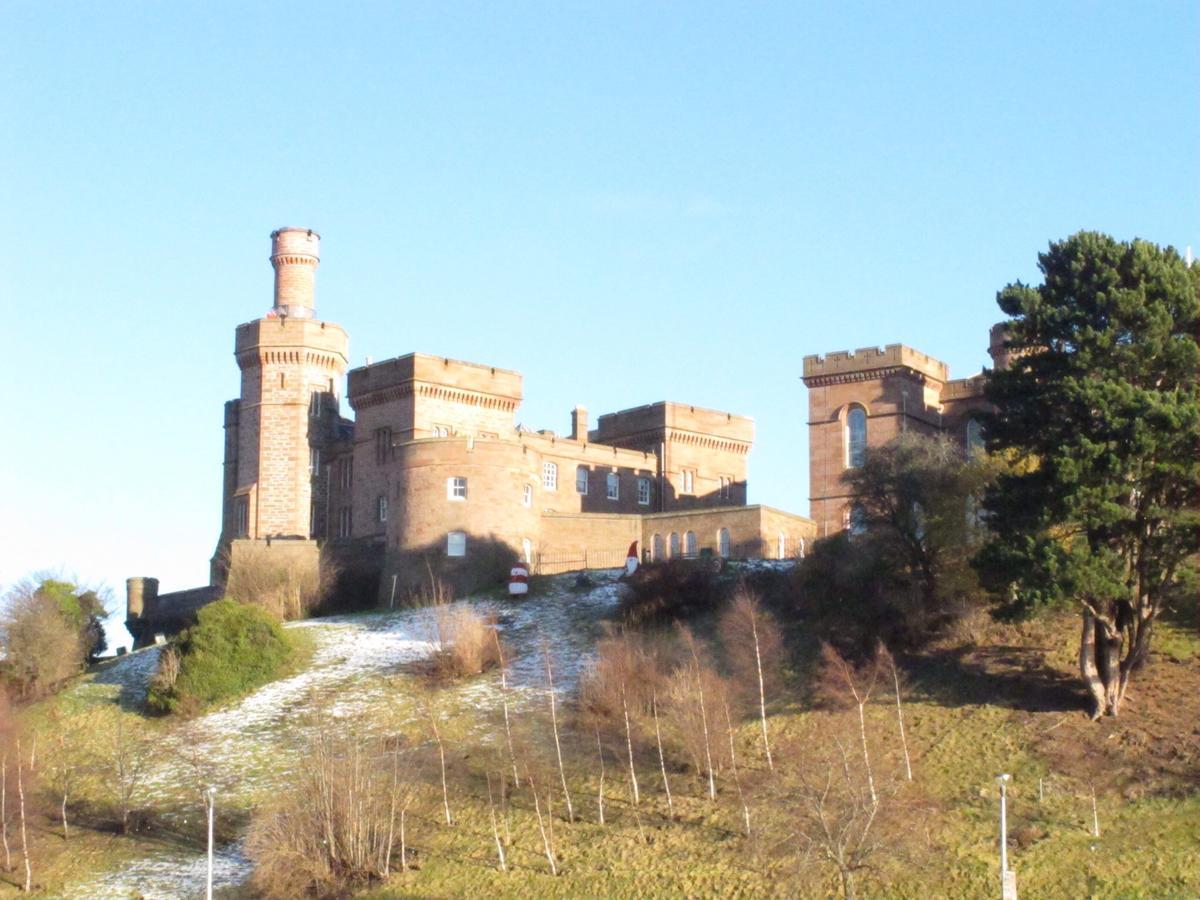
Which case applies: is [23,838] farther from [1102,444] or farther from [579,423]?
[579,423]

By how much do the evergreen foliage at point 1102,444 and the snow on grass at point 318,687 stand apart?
14.5 m

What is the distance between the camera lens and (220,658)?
5478 centimetres

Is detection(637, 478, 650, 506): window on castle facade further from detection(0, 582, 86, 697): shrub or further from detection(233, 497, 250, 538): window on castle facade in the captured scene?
detection(0, 582, 86, 697): shrub

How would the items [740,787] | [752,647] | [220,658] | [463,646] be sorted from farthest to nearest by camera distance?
[220,658] → [463,646] → [752,647] → [740,787]

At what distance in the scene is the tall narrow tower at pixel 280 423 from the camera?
72000mm

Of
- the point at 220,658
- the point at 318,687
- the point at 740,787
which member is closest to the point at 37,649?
the point at 220,658

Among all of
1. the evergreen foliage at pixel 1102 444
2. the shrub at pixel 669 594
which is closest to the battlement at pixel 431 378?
the shrub at pixel 669 594

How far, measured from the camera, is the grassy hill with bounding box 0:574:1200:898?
120ft

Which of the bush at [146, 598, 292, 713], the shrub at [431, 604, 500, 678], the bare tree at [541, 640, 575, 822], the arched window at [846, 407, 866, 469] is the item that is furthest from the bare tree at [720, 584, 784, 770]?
the arched window at [846, 407, 866, 469]

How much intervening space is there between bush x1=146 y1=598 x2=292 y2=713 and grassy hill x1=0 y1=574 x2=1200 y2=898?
0.90m

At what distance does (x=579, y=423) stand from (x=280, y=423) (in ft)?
48.0

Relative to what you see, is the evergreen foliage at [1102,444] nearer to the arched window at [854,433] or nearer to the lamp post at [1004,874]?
the lamp post at [1004,874]

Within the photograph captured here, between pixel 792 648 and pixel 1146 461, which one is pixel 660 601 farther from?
pixel 1146 461

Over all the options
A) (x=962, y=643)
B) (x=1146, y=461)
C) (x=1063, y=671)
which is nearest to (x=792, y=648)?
(x=962, y=643)
